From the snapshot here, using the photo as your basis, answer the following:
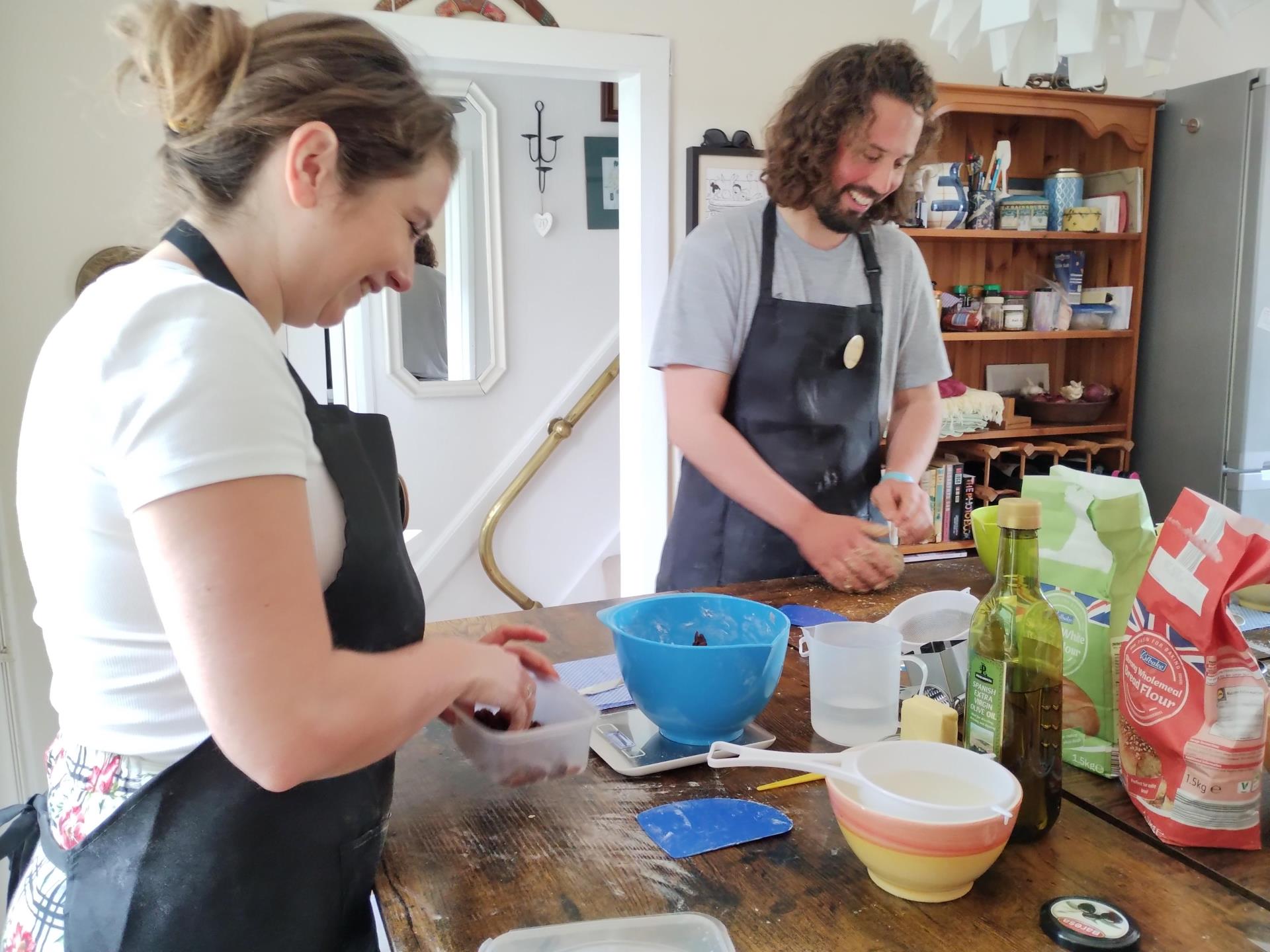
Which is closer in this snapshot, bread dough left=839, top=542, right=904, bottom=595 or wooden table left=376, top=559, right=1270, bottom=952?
wooden table left=376, top=559, right=1270, bottom=952

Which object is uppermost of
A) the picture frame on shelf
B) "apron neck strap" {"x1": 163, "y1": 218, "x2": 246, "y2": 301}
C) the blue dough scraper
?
"apron neck strap" {"x1": 163, "y1": 218, "x2": 246, "y2": 301}

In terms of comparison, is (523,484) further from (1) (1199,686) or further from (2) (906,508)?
(1) (1199,686)

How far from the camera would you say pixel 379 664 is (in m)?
0.69

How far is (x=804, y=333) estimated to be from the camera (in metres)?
1.86

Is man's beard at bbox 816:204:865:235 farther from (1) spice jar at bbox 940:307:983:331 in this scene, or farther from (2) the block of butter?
(1) spice jar at bbox 940:307:983:331

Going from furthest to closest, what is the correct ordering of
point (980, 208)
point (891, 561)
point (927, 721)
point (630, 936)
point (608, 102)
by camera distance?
point (608, 102) < point (980, 208) < point (891, 561) < point (927, 721) < point (630, 936)

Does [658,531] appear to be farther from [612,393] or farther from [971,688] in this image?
[971,688]

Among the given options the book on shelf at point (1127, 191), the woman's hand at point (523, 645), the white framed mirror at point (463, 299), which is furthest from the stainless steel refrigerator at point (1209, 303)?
the woman's hand at point (523, 645)

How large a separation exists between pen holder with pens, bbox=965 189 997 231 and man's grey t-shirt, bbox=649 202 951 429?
138 centimetres

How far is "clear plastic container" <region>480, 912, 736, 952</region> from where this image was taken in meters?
0.71

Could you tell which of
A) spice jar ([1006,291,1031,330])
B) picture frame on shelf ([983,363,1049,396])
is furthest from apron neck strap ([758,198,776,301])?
picture frame on shelf ([983,363,1049,396])

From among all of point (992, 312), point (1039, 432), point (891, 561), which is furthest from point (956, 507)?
point (891, 561)

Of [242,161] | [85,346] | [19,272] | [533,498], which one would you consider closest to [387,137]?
[242,161]

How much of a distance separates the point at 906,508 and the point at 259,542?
1.36 metres
